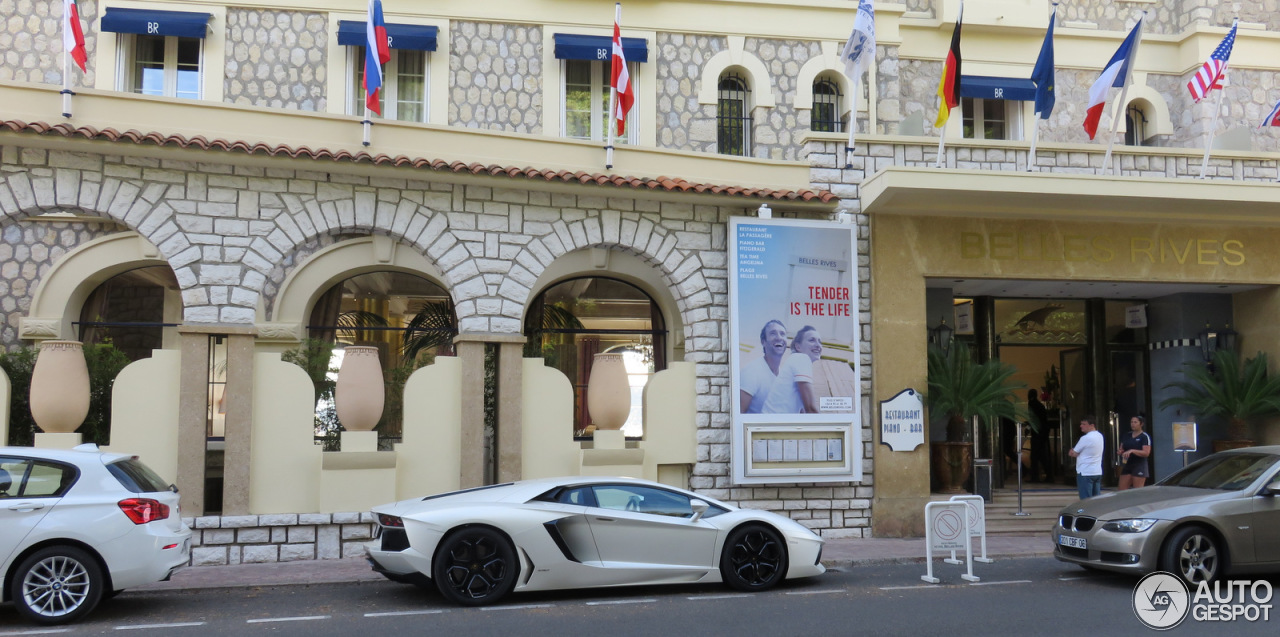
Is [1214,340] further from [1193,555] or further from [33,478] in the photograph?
[33,478]

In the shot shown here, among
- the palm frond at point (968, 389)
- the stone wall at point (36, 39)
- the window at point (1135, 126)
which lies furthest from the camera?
the window at point (1135, 126)

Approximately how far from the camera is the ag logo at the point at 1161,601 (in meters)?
8.50

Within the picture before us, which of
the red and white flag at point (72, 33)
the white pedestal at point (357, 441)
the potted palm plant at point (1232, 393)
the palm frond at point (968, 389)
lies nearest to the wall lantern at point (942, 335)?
the palm frond at point (968, 389)

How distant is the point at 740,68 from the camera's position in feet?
62.0

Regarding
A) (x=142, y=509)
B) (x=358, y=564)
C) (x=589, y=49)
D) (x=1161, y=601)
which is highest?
(x=589, y=49)

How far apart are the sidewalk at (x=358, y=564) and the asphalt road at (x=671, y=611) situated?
0.68 feet

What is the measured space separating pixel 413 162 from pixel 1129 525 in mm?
9094

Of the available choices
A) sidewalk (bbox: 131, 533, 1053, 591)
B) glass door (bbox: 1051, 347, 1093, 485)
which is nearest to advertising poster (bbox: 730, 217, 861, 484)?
sidewalk (bbox: 131, 533, 1053, 591)

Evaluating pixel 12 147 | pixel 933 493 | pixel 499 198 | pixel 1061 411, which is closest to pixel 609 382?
pixel 499 198

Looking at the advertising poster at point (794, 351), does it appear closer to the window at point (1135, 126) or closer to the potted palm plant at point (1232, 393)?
the potted palm plant at point (1232, 393)

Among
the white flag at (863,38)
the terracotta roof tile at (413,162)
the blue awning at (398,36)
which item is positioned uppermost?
the blue awning at (398,36)

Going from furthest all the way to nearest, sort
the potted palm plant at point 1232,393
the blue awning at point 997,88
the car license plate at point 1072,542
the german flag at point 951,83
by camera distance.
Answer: the blue awning at point 997,88
the potted palm plant at point 1232,393
the german flag at point 951,83
the car license plate at point 1072,542

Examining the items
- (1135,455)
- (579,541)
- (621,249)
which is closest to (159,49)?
(621,249)

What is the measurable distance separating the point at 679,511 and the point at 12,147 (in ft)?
29.1
